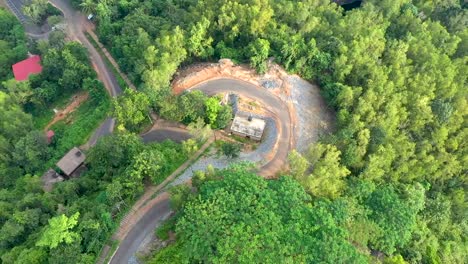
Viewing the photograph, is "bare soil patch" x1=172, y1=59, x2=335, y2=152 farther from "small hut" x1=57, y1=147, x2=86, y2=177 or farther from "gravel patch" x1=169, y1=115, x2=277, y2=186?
"small hut" x1=57, y1=147, x2=86, y2=177

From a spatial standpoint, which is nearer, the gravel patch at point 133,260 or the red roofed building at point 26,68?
the gravel patch at point 133,260

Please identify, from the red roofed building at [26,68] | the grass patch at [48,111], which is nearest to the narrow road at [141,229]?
the grass patch at [48,111]

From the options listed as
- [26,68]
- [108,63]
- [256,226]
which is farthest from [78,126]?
[256,226]

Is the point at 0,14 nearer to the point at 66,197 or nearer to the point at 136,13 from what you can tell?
the point at 136,13

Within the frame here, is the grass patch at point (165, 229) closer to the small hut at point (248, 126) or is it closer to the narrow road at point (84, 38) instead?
the small hut at point (248, 126)

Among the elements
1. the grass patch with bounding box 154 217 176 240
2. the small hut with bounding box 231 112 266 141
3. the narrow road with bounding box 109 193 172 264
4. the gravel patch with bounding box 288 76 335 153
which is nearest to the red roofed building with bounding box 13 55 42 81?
the narrow road with bounding box 109 193 172 264

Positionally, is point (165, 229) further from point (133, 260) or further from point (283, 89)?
point (283, 89)

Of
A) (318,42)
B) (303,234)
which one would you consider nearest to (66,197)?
(303,234)
